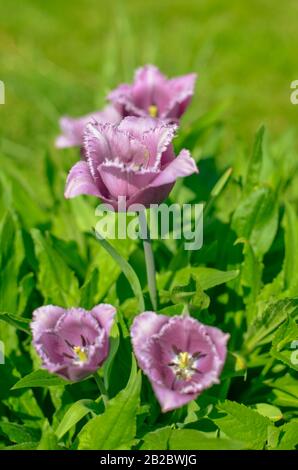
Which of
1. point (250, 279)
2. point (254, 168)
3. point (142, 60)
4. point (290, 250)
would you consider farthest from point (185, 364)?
point (142, 60)

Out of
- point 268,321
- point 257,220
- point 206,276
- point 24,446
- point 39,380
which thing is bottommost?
point 24,446

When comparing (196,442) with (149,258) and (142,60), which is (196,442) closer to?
(149,258)

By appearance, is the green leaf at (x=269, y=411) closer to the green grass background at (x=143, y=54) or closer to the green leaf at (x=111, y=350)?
the green leaf at (x=111, y=350)

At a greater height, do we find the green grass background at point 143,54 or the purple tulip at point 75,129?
the green grass background at point 143,54

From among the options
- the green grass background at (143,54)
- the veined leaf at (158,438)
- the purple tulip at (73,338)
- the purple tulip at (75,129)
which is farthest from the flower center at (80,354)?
the green grass background at (143,54)

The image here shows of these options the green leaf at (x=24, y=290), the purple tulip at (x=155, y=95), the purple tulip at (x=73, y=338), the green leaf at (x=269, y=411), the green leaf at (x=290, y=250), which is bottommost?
the green leaf at (x=269, y=411)

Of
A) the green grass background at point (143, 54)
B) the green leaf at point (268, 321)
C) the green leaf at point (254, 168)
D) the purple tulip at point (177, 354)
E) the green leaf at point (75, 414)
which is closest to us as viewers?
the purple tulip at point (177, 354)

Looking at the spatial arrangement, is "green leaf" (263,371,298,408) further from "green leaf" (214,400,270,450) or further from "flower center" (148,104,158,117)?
"flower center" (148,104,158,117)

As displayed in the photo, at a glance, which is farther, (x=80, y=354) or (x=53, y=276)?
(x=53, y=276)
